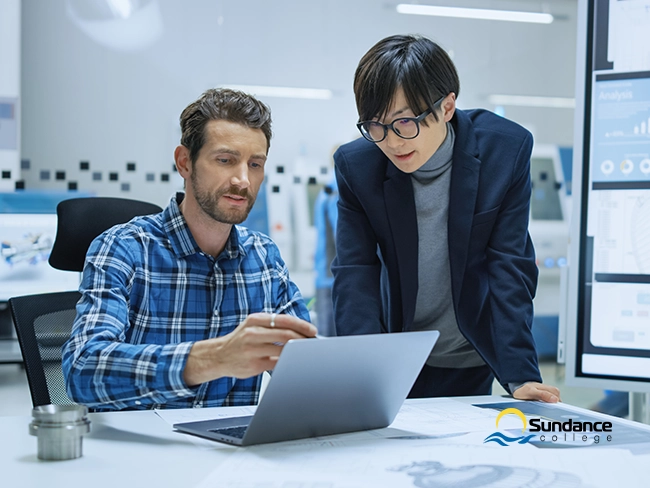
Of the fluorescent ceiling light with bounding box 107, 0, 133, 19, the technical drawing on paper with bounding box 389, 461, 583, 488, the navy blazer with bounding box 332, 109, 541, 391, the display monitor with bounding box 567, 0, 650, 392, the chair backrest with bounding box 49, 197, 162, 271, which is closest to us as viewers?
the technical drawing on paper with bounding box 389, 461, 583, 488

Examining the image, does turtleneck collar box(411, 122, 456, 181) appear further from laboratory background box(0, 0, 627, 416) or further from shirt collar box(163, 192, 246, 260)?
laboratory background box(0, 0, 627, 416)

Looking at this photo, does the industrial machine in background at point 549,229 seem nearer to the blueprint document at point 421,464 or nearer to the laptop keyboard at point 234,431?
the blueprint document at point 421,464

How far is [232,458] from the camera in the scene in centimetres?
101

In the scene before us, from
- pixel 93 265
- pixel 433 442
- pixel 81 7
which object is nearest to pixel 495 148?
pixel 433 442

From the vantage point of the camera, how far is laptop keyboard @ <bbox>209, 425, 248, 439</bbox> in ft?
3.65

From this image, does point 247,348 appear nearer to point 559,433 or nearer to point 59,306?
point 559,433

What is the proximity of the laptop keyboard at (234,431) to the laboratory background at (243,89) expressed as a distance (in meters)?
2.85

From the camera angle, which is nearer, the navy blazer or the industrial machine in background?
the navy blazer

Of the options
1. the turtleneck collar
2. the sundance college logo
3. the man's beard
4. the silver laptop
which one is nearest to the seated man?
the man's beard

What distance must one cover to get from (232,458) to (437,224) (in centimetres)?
88

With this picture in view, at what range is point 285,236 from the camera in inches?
177

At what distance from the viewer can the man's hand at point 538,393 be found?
150 cm

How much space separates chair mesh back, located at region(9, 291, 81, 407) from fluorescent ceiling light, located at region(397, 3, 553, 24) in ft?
12.0

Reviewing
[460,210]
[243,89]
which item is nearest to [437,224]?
[460,210]
